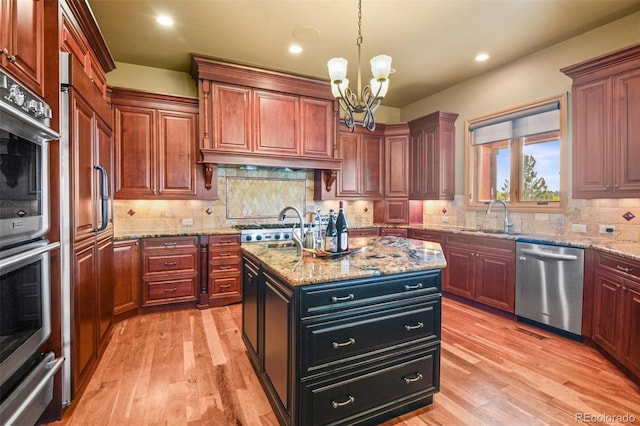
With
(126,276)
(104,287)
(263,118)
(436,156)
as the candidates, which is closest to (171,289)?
(126,276)

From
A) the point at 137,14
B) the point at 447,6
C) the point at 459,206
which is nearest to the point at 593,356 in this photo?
the point at 459,206

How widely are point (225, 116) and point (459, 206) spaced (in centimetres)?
350

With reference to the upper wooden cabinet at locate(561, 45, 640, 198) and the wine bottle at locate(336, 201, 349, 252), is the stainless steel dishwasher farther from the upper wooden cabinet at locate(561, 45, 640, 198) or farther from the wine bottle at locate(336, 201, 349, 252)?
the wine bottle at locate(336, 201, 349, 252)


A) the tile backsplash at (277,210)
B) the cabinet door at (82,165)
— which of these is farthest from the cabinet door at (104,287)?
the tile backsplash at (277,210)

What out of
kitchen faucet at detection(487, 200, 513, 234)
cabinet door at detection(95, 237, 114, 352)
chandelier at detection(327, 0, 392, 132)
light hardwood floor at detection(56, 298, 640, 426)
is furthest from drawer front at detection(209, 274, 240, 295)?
kitchen faucet at detection(487, 200, 513, 234)

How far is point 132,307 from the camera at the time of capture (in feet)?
11.4

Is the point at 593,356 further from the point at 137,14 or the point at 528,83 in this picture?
the point at 137,14

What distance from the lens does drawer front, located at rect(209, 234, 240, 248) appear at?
3.80 meters

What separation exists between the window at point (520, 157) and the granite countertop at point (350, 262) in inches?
86.1

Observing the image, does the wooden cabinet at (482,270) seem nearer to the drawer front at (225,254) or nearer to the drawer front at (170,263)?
the drawer front at (225,254)

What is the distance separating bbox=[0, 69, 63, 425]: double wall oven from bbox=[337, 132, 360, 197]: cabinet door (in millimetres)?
3802

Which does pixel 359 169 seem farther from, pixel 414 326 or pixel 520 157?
pixel 414 326

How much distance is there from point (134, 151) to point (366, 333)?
3.46 m

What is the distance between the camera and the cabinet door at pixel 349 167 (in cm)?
500
